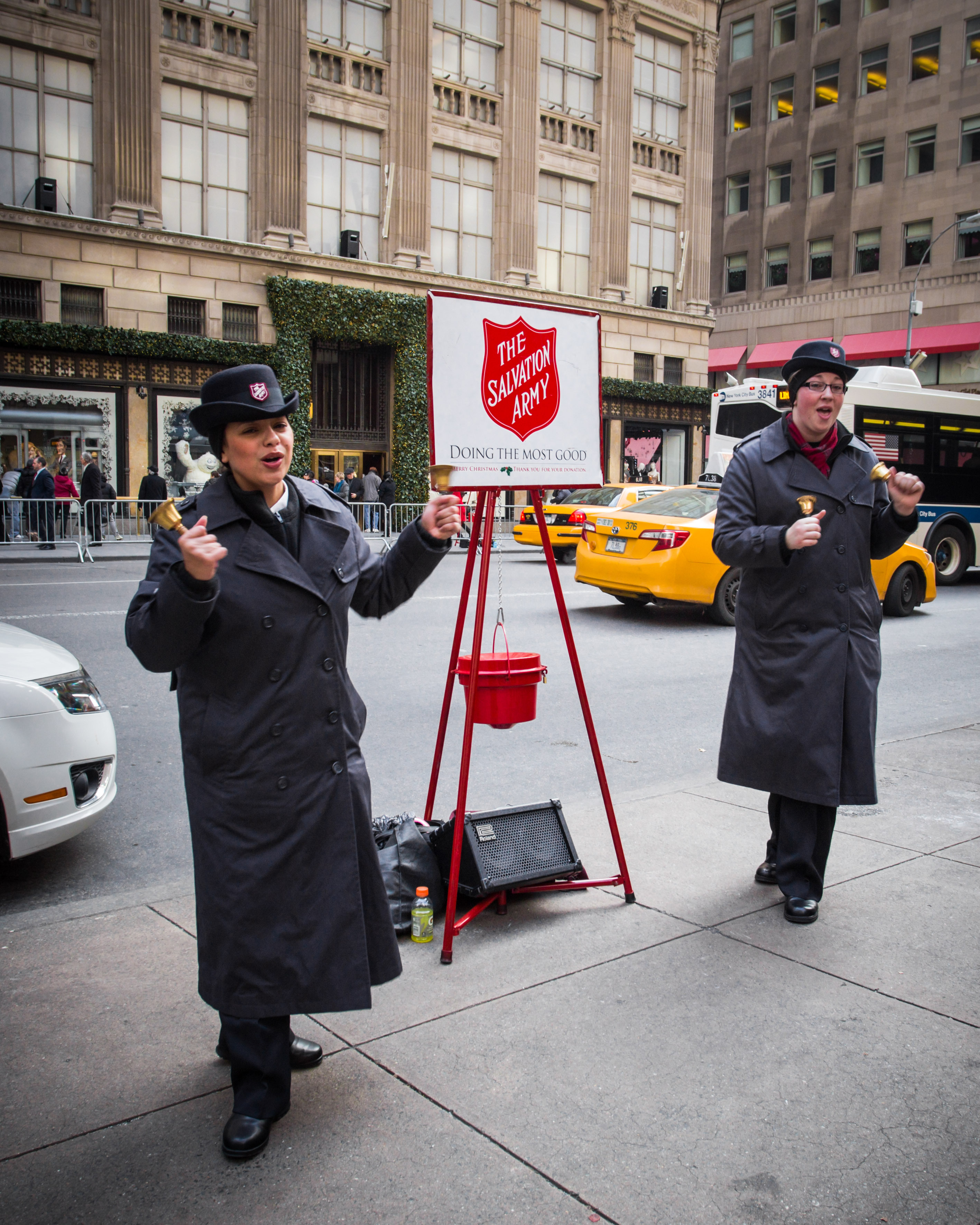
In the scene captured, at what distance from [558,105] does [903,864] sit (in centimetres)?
3361

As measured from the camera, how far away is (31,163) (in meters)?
24.7

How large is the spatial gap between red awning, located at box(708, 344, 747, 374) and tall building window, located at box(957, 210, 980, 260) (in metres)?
9.94

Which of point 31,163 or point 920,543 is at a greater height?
point 31,163

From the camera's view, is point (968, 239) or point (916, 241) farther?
point (916, 241)

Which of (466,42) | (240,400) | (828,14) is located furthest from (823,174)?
(240,400)

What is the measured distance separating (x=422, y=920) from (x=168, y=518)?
1.95 m

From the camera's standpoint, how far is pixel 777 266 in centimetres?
4856

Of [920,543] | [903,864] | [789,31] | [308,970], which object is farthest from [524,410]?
[789,31]

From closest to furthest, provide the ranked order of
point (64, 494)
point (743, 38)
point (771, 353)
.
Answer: point (64, 494)
point (771, 353)
point (743, 38)

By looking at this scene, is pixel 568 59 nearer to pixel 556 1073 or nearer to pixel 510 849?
pixel 510 849

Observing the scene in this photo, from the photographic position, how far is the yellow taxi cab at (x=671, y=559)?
1205 cm

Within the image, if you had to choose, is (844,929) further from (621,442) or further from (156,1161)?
(621,442)

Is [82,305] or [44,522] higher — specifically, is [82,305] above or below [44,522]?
above

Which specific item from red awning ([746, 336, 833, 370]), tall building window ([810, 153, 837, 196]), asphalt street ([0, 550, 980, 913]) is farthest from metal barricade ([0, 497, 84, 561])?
tall building window ([810, 153, 837, 196])
